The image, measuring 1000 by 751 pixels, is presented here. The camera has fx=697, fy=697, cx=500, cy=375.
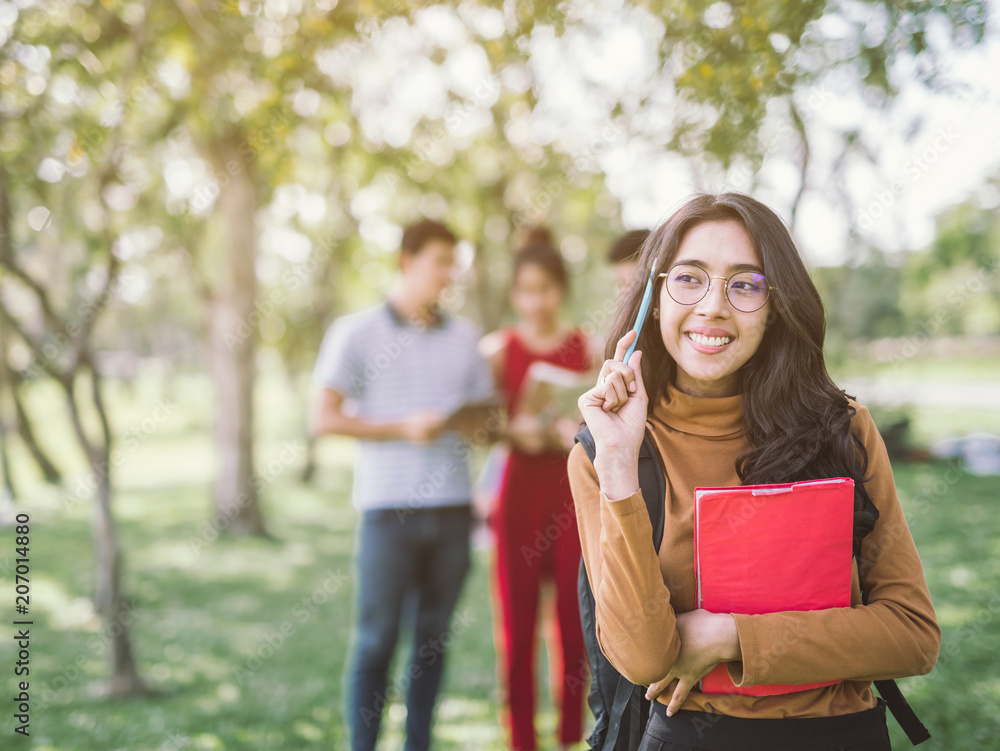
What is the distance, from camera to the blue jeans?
2807 mm

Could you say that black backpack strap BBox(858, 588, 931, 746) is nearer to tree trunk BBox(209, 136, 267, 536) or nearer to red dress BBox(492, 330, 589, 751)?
red dress BBox(492, 330, 589, 751)

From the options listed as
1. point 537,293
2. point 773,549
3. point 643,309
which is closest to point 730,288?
point 643,309

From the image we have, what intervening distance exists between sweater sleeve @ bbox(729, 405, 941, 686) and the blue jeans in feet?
5.76

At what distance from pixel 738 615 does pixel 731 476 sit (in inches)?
11.6

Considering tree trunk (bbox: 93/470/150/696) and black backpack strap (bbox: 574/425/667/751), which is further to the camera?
tree trunk (bbox: 93/470/150/696)

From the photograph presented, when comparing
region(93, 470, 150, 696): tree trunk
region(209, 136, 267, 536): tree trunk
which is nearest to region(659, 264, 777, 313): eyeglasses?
region(93, 470, 150, 696): tree trunk

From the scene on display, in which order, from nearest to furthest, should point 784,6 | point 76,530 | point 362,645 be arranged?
point 784,6
point 362,645
point 76,530

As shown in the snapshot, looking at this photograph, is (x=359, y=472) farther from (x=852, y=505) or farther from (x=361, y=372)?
(x=852, y=505)

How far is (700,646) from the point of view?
131 cm

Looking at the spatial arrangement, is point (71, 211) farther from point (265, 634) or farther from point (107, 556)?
point (265, 634)

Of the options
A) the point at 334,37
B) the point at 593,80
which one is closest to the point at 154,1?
the point at 334,37

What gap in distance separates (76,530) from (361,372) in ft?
29.3

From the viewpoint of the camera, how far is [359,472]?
3018 mm

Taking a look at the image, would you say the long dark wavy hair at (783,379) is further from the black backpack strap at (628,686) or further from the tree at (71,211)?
the tree at (71,211)
